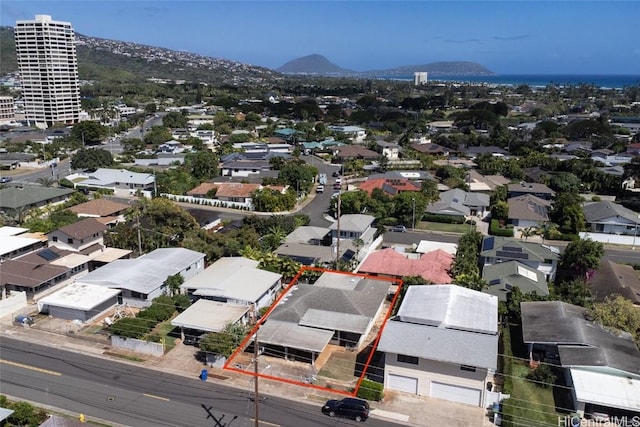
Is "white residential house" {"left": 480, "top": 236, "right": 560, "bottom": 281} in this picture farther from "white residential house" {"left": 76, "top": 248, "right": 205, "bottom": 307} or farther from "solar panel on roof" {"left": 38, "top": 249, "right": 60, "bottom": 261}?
"solar panel on roof" {"left": 38, "top": 249, "right": 60, "bottom": 261}

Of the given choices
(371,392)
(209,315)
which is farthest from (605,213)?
(209,315)

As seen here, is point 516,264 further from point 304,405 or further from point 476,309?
point 304,405

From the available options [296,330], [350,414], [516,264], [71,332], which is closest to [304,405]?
[350,414]

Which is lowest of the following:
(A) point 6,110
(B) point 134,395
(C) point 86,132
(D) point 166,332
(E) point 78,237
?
(B) point 134,395

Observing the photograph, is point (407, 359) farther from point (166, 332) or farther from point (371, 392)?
point (166, 332)

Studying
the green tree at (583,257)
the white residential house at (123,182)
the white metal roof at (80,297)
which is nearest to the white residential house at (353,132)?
the white residential house at (123,182)

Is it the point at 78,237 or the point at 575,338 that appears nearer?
Result: the point at 575,338
